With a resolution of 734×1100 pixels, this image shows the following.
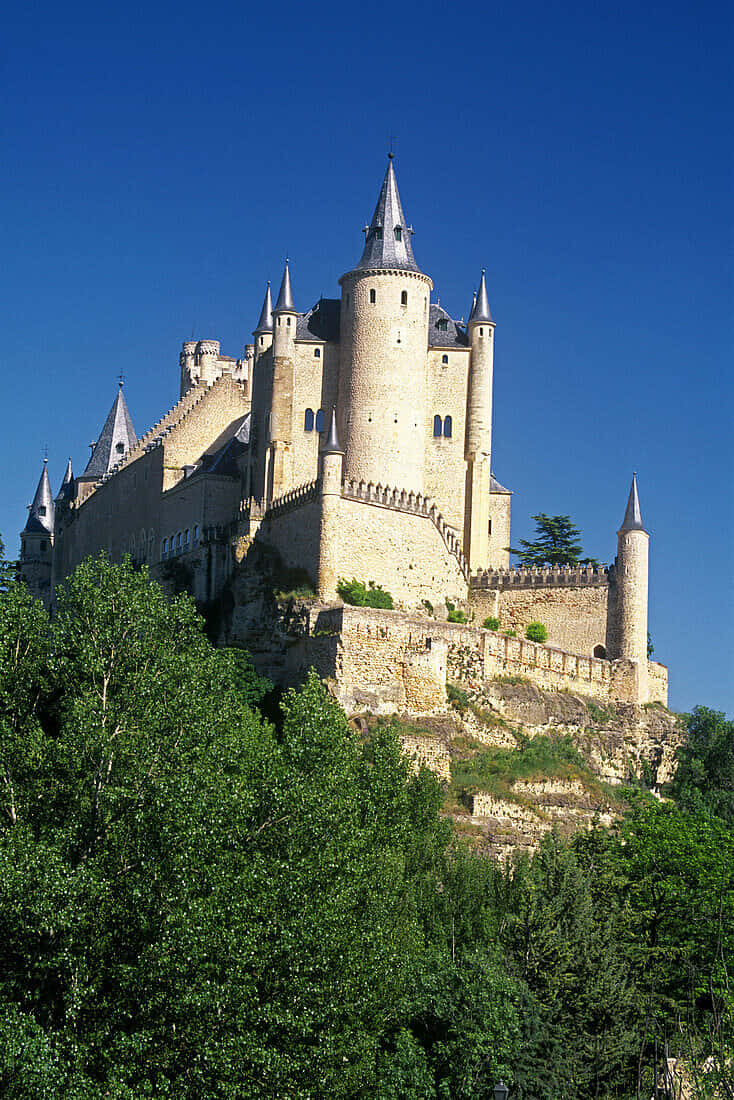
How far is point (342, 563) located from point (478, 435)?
44.2 feet

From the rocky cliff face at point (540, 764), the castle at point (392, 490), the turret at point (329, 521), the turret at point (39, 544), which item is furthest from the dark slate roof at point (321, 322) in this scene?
the turret at point (39, 544)

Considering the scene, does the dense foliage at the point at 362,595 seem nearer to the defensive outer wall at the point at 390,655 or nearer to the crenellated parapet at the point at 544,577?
the defensive outer wall at the point at 390,655

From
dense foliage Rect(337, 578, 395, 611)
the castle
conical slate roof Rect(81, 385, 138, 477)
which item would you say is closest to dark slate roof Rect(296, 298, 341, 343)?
the castle

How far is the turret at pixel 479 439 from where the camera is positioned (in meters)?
73.6

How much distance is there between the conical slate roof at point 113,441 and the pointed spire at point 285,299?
32148 mm

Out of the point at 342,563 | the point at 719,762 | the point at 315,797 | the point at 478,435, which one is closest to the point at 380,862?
the point at 315,797

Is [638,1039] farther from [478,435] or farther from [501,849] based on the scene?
[478,435]

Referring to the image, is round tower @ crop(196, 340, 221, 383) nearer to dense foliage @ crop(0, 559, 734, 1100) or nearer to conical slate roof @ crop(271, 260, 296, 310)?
conical slate roof @ crop(271, 260, 296, 310)

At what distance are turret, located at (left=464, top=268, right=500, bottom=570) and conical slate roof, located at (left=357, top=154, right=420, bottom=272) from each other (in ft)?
16.1

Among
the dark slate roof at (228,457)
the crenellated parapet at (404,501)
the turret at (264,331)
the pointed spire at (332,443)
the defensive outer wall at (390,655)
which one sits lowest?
the defensive outer wall at (390,655)

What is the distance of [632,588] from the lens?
71.5 m

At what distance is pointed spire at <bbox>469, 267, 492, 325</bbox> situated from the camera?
7419 centimetres

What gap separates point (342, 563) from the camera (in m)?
63.2

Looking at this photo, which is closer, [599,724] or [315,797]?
[315,797]
